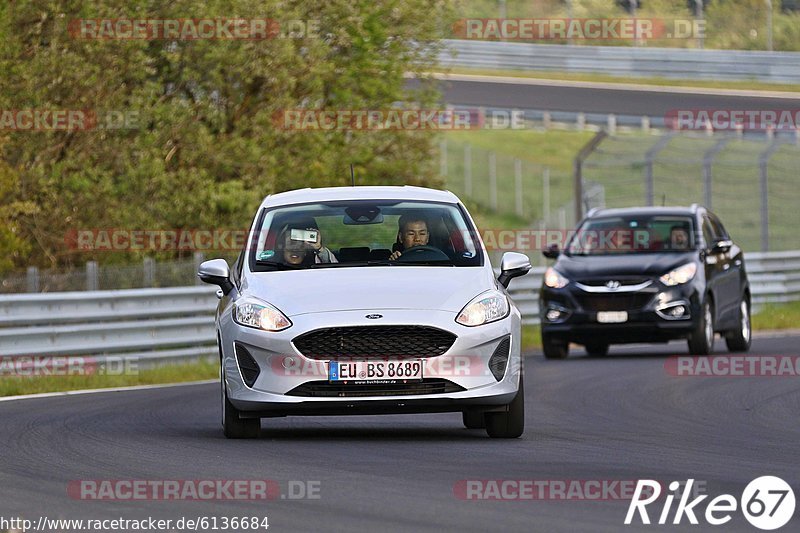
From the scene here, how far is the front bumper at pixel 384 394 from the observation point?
11008 millimetres

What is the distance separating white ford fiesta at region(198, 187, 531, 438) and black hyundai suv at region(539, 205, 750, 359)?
28.7 ft

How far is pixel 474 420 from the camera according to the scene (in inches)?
492

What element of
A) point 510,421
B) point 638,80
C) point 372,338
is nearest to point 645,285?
point 510,421

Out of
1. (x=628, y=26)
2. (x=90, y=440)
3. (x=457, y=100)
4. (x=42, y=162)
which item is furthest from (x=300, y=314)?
(x=628, y=26)

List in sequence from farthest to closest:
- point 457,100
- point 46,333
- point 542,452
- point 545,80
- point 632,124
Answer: point 545,80 → point 457,100 → point 632,124 → point 46,333 → point 542,452

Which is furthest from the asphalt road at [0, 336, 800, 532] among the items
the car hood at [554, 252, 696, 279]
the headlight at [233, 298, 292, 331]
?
the car hood at [554, 252, 696, 279]

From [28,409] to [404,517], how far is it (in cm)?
740

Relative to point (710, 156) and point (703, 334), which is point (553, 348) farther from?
point (710, 156)

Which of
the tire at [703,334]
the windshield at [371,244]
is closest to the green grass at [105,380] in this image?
the tire at [703,334]

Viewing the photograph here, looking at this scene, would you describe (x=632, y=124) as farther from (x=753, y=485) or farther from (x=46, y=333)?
(x=753, y=485)

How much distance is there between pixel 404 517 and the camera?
312 inches

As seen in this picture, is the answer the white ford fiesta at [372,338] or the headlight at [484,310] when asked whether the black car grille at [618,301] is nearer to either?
the white ford fiesta at [372,338]

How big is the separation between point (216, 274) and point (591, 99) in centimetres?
3729

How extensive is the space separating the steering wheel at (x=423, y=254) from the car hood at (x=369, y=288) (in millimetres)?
219
